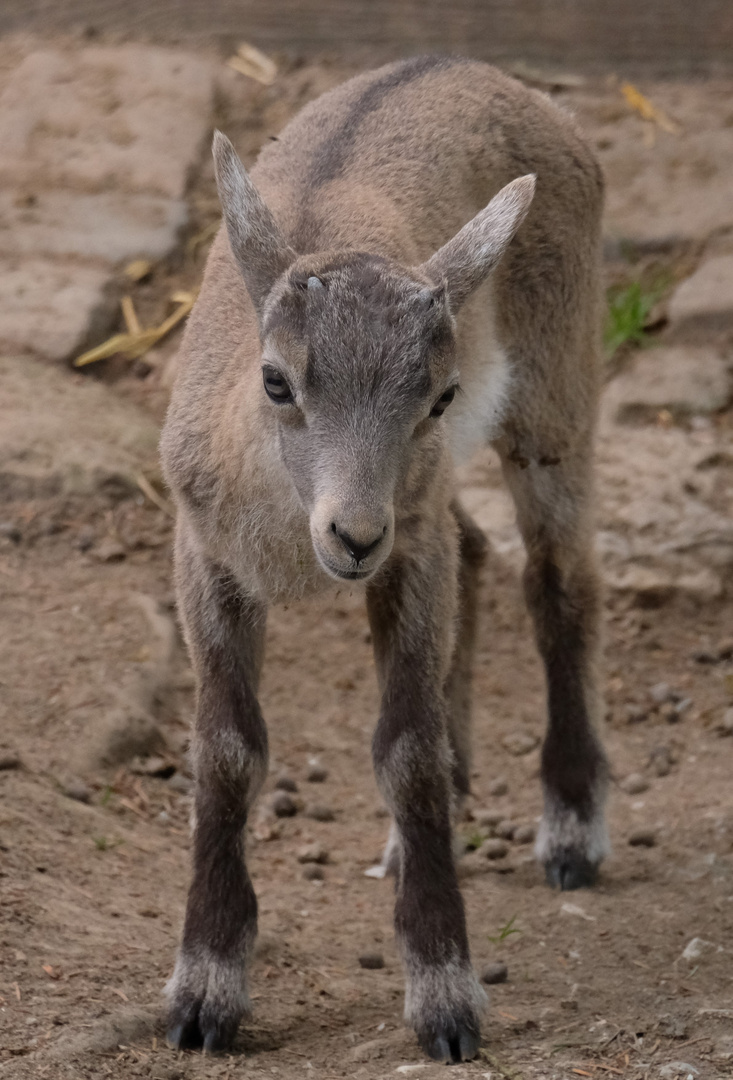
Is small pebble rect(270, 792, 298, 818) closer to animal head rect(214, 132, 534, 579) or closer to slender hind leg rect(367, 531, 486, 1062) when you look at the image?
slender hind leg rect(367, 531, 486, 1062)

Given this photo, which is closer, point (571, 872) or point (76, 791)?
point (76, 791)

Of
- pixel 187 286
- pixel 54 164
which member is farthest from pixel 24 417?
pixel 54 164

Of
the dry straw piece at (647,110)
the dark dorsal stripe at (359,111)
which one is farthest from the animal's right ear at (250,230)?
the dry straw piece at (647,110)

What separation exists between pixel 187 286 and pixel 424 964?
560cm

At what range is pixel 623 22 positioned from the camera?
404 inches

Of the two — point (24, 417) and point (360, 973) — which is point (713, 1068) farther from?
point (24, 417)

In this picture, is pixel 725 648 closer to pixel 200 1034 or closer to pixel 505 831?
pixel 505 831

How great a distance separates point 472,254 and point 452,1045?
99.5 inches

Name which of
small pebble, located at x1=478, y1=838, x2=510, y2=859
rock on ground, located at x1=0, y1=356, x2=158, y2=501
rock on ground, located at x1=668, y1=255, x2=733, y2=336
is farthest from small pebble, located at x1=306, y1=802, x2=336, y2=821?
rock on ground, located at x1=668, y1=255, x2=733, y2=336

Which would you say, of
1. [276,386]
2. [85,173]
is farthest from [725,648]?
[85,173]

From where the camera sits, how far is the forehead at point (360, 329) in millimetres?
4188

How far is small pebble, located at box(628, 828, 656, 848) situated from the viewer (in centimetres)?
672

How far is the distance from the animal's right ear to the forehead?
265mm

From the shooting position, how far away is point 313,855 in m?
6.43
